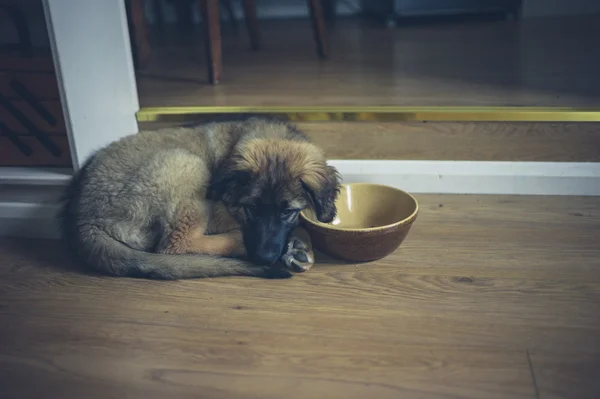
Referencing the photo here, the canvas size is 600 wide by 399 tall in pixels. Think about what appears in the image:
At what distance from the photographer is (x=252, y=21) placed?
4.06 meters

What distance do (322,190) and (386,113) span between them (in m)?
0.71

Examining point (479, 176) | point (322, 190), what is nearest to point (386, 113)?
point (479, 176)

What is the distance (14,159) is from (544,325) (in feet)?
6.82

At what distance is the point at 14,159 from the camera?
7.48ft

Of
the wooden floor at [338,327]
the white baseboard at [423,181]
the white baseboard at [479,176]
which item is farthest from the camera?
the white baseboard at [479,176]

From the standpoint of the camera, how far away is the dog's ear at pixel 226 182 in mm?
1792

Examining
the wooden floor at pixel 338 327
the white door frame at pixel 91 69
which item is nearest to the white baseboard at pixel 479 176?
the wooden floor at pixel 338 327

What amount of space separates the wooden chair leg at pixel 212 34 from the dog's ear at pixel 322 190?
1527 millimetres

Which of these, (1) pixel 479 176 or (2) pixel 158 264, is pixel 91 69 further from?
(1) pixel 479 176

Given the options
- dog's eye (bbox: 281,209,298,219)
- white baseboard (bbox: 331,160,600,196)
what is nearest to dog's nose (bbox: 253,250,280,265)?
dog's eye (bbox: 281,209,298,219)

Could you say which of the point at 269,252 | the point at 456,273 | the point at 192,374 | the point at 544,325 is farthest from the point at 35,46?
the point at 544,325

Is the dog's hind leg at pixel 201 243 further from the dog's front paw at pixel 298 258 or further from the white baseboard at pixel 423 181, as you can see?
the white baseboard at pixel 423 181

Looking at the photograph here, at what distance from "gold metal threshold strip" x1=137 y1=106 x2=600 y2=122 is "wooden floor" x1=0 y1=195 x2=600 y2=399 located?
1.60 feet

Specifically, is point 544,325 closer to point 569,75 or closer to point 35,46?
point 569,75
